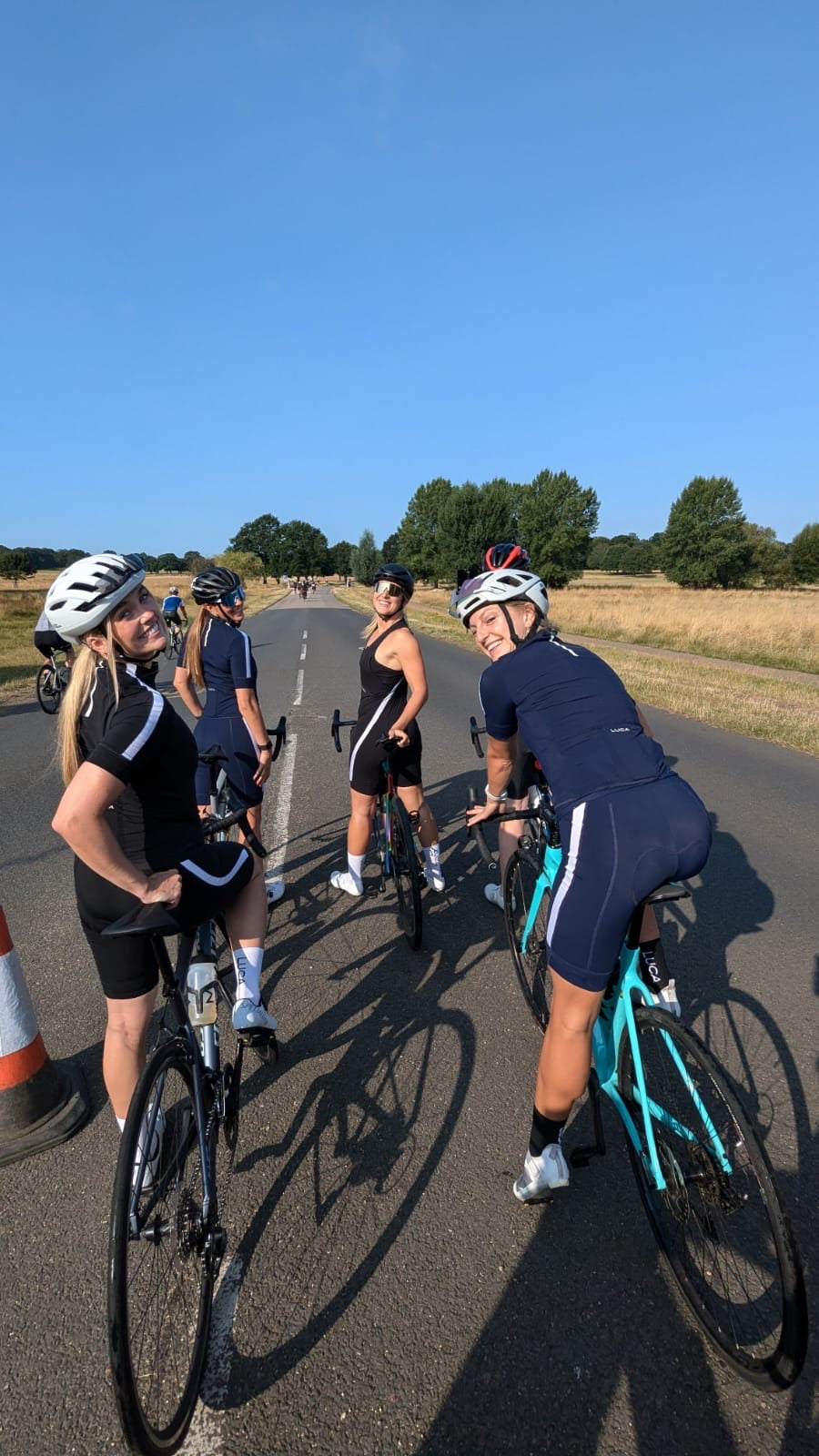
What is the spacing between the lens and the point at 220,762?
14.5 feet

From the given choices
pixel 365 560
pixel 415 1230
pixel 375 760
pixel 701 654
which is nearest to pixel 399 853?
pixel 375 760

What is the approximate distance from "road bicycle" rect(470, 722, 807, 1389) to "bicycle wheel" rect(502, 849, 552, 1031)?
76 centimetres

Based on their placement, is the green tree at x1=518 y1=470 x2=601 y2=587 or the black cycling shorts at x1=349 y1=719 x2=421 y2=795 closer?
the black cycling shorts at x1=349 y1=719 x2=421 y2=795

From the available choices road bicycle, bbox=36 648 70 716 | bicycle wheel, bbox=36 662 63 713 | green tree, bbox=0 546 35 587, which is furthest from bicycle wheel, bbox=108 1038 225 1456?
green tree, bbox=0 546 35 587

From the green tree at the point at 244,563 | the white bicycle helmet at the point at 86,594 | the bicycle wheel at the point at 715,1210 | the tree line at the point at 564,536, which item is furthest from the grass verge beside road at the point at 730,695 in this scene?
the green tree at the point at 244,563

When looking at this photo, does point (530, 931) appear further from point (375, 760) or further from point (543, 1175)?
point (375, 760)

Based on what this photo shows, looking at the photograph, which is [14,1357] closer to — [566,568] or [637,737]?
[637,737]

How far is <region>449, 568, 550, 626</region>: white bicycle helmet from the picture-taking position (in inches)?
96.7

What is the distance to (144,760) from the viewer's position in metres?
1.92

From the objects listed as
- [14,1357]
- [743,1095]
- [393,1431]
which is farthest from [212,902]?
[743,1095]

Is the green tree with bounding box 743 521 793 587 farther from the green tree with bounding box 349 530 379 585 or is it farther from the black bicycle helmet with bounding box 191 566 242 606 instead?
the black bicycle helmet with bounding box 191 566 242 606

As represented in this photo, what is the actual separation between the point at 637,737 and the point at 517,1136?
166 centimetres

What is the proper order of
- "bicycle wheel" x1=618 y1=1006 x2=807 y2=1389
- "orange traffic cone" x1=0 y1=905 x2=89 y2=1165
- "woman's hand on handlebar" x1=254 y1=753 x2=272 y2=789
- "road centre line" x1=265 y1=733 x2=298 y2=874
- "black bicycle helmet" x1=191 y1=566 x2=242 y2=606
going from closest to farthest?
"bicycle wheel" x1=618 y1=1006 x2=807 y2=1389 < "orange traffic cone" x1=0 y1=905 x2=89 y2=1165 < "black bicycle helmet" x1=191 y1=566 x2=242 y2=606 < "woman's hand on handlebar" x1=254 y1=753 x2=272 y2=789 < "road centre line" x1=265 y1=733 x2=298 y2=874

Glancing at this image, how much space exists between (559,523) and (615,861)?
80229 mm
